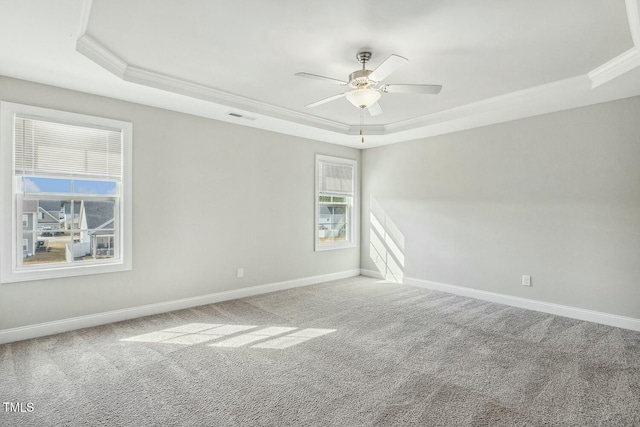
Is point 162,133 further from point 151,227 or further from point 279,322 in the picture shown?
point 279,322

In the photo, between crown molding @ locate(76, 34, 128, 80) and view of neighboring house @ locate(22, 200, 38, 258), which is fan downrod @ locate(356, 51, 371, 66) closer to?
crown molding @ locate(76, 34, 128, 80)

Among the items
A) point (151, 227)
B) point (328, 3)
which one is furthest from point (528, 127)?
point (151, 227)

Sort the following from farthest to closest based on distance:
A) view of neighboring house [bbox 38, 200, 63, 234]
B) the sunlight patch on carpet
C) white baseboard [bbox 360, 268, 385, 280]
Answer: white baseboard [bbox 360, 268, 385, 280] → view of neighboring house [bbox 38, 200, 63, 234] → the sunlight patch on carpet

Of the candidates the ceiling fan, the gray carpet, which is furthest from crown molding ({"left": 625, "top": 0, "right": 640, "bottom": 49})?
the gray carpet

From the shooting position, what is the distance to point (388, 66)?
258 centimetres

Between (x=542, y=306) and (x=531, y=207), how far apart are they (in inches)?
50.6

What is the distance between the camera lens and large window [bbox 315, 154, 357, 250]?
5.99m

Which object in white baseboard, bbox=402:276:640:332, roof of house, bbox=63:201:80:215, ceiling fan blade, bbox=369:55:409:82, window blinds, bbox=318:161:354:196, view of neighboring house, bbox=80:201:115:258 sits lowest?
white baseboard, bbox=402:276:640:332

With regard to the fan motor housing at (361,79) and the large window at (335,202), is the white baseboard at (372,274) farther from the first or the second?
the fan motor housing at (361,79)

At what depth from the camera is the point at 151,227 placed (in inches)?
160

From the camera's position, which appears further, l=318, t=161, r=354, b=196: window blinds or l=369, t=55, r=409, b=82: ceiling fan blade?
l=318, t=161, r=354, b=196: window blinds

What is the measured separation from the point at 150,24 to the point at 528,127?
4.49m

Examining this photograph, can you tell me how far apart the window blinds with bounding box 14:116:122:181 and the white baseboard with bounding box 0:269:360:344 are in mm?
1532

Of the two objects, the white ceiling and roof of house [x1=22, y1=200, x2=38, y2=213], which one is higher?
the white ceiling
